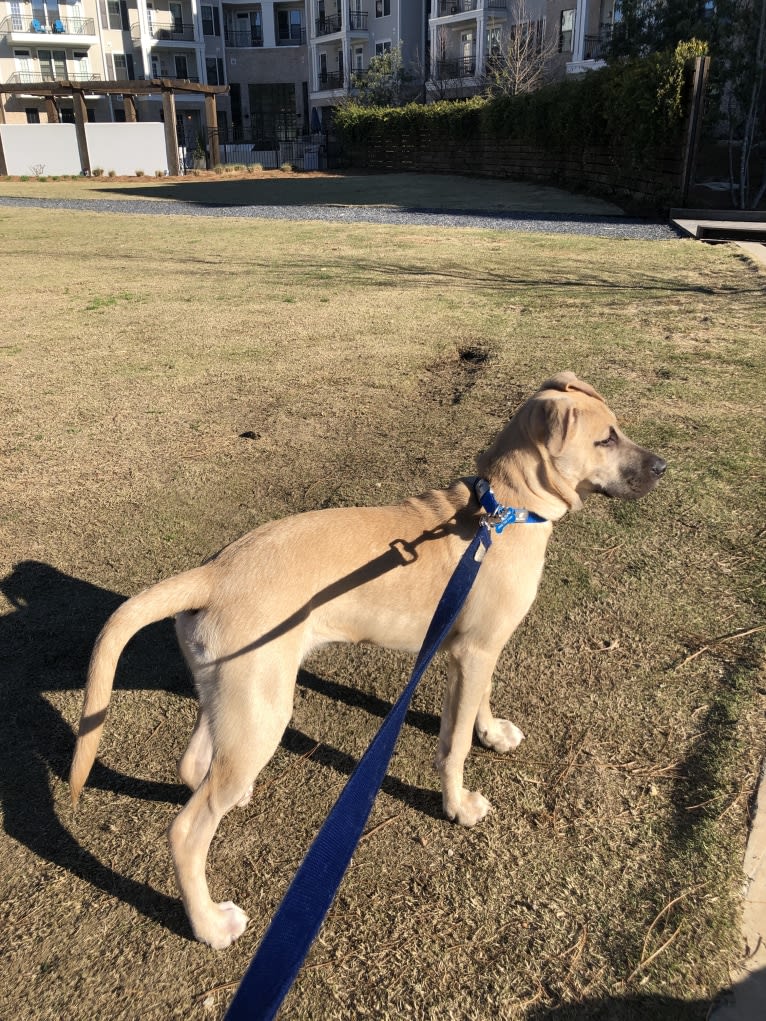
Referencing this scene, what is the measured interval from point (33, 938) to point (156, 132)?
41.4 meters

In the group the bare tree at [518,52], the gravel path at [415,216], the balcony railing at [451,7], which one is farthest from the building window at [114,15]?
the gravel path at [415,216]

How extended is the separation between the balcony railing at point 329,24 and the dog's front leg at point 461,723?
6171 centimetres

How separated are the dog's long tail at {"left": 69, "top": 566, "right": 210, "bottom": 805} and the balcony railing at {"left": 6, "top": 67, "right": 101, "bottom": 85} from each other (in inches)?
2534

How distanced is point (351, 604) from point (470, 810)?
0.79m

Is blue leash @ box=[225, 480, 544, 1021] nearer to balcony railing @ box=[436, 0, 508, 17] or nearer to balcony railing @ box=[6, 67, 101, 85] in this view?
balcony railing @ box=[436, 0, 508, 17]

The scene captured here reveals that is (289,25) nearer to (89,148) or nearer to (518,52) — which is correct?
(89,148)

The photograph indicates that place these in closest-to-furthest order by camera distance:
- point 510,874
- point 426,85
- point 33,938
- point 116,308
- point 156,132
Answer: point 33,938, point 510,874, point 116,308, point 156,132, point 426,85

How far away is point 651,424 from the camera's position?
5.59 meters

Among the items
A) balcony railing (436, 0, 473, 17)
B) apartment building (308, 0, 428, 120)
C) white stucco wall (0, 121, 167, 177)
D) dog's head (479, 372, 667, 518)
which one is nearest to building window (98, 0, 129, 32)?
apartment building (308, 0, 428, 120)

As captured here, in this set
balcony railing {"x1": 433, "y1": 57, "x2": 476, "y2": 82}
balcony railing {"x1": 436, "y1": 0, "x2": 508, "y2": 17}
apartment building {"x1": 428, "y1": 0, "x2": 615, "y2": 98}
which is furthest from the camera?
balcony railing {"x1": 433, "y1": 57, "x2": 476, "y2": 82}

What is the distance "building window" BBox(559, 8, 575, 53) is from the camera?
40062 mm

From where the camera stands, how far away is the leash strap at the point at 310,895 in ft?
4.60

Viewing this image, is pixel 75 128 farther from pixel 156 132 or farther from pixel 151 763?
pixel 151 763

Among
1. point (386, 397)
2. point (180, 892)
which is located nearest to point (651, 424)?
point (386, 397)
